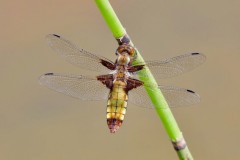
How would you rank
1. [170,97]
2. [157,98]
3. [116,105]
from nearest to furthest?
1. [157,98]
2. [116,105]
3. [170,97]

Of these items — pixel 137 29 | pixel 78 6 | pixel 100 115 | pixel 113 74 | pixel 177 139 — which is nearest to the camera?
pixel 177 139

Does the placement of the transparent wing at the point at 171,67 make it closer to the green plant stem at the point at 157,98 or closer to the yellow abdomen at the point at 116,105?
the yellow abdomen at the point at 116,105

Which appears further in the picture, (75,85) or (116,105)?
(75,85)

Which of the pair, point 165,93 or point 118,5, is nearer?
point 165,93

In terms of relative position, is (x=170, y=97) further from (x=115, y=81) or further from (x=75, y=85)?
(x=75, y=85)

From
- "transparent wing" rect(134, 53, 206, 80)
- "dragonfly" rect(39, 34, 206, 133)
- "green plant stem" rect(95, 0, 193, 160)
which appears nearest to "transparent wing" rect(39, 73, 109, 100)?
"dragonfly" rect(39, 34, 206, 133)

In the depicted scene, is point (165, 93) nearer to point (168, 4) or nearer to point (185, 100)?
point (185, 100)

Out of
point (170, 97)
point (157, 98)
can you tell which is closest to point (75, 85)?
point (170, 97)

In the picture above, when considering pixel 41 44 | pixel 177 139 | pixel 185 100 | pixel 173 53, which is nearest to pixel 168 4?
pixel 173 53
